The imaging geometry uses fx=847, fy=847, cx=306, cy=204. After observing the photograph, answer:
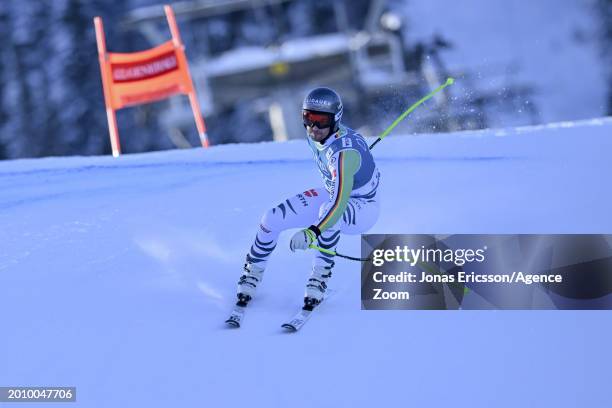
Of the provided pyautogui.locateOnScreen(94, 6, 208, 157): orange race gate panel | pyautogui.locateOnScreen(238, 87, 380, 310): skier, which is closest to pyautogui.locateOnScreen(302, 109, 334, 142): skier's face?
pyautogui.locateOnScreen(238, 87, 380, 310): skier

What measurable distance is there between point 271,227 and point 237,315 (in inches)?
14.9

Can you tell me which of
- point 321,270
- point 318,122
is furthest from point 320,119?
point 321,270

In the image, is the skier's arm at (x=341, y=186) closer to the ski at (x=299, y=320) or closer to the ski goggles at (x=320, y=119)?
the ski goggles at (x=320, y=119)

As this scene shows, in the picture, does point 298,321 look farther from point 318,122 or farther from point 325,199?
point 318,122

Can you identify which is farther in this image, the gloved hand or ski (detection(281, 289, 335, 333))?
ski (detection(281, 289, 335, 333))

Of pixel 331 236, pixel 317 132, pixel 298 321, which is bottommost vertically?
pixel 298 321

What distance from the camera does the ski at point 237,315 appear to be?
3.22 meters

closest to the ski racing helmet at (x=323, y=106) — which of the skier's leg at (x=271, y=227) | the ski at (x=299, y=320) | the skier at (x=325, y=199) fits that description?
the skier at (x=325, y=199)

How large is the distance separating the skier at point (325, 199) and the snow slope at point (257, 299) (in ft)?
0.45

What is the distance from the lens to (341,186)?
3215 mm

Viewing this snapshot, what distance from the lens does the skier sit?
328cm

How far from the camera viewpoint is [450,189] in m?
4.75

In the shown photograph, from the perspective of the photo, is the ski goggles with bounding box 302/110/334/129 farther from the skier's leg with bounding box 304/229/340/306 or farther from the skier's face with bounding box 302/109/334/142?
the skier's leg with bounding box 304/229/340/306

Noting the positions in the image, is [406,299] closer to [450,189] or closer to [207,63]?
[450,189]
